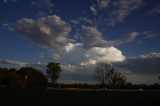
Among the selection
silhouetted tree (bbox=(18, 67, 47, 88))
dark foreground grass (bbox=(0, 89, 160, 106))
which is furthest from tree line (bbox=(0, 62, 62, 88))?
dark foreground grass (bbox=(0, 89, 160, 106))

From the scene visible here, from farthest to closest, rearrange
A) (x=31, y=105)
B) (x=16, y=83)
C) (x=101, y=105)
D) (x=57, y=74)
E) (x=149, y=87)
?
1. (x=57, y=74)
2. (x=149, y=87)
3. (x=16, y=83)
4. (x=101, y=105)
5. (x=31, y=105)

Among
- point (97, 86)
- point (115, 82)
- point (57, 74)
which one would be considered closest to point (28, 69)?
point (97, 86)

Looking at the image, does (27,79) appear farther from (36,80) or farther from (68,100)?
(68,100)

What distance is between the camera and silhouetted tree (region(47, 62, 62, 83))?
15025 centimetres

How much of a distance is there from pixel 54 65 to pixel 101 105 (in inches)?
5010

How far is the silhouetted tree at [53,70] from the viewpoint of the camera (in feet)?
493

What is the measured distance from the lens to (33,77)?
8431 cm

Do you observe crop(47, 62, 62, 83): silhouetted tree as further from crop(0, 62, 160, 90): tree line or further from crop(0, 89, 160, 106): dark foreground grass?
crop(0, 89, 160, 106): dark foreground grass

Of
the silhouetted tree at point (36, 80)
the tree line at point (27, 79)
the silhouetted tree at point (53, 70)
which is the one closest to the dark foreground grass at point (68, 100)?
the tree line at point (27, 79)

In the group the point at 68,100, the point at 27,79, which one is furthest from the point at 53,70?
the point at 68,100

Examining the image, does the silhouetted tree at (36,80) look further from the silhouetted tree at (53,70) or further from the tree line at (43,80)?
the silhouetted tree at (53,70)

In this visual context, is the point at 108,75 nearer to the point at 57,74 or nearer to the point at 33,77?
the point at 57,74

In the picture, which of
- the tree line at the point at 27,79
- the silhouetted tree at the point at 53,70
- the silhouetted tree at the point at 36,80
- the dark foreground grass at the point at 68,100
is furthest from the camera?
the silhouetted tree at the point at 53,70

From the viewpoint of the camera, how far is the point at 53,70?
151 metres
